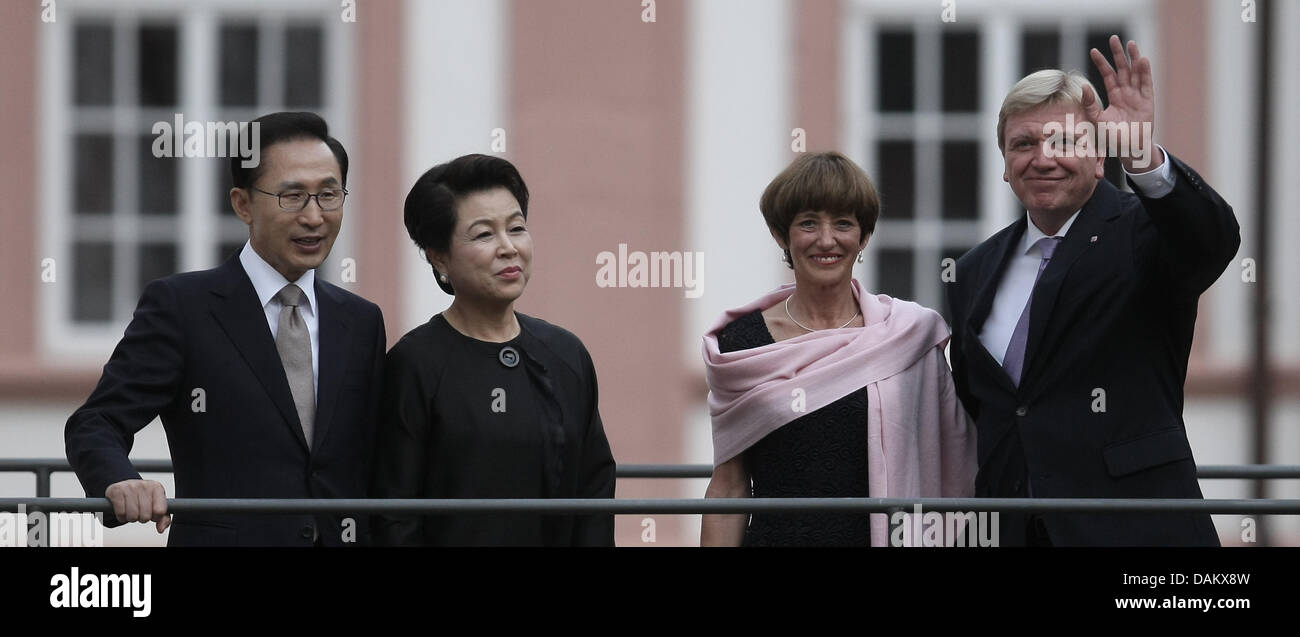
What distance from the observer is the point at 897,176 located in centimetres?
998

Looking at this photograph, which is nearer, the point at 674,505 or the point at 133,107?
the point at 674,505

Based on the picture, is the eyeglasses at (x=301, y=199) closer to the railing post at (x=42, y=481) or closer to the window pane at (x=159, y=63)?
the railing post at (x=42, y=481)

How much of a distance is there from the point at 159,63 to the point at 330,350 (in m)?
6.36

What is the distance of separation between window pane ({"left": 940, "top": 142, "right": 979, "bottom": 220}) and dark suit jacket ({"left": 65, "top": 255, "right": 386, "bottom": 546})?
253 inches

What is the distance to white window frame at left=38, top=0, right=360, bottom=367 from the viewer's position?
9719mm

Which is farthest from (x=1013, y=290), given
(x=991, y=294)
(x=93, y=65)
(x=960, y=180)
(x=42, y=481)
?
(x=93, y=65)

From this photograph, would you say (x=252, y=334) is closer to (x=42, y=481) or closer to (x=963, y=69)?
(x=42, y=481)

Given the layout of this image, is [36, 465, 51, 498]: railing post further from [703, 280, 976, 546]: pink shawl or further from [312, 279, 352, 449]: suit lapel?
[703, 280, 976, 546]: pink shawl

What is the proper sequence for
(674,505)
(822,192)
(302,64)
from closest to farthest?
(674,505) → (822,192) → (302,64)

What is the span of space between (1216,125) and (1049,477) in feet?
20.3

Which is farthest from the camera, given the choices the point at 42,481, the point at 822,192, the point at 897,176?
the point at 897,176

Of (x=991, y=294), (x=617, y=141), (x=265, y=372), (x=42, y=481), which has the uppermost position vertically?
(x=617, y=141)

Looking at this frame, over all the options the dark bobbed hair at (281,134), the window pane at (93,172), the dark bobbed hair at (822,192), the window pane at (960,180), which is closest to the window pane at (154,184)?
the window pane at (93,172)
